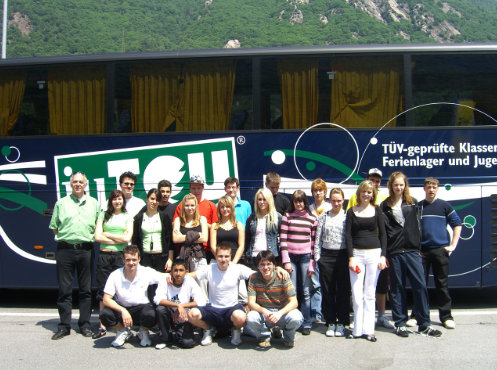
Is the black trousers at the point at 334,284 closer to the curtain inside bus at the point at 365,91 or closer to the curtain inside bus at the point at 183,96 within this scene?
the curtain inside bus at the point at 365,91

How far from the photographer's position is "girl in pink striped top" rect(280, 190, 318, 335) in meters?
6.28

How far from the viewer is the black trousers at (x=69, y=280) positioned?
6.31 m

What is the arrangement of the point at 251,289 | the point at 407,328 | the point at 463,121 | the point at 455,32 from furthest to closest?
1. the point at 455,32
2. the point at 463,121
3. the point at 407,328
4. the point at 251,289

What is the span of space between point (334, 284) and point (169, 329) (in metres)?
2.02

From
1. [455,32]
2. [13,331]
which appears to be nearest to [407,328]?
[13,331]

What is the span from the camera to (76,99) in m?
7.52

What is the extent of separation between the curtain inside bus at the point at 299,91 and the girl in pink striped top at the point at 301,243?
4.65 ft

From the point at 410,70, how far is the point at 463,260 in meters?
2.78

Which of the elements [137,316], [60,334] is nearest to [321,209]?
[137,316]

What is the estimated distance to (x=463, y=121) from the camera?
7.22 metres

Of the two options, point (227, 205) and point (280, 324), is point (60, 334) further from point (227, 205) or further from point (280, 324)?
point (280, 324)

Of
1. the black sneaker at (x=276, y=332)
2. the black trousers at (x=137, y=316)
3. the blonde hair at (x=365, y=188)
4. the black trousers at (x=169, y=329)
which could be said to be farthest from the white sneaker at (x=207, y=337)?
the blonde hair at (x=365, y=188)

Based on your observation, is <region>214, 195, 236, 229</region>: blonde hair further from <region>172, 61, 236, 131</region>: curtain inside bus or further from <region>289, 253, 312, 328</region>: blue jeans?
<region>172, 61, 236, 131</region>: curtain inside bus

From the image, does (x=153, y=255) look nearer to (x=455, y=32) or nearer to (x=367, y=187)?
(x=367, y=187)
